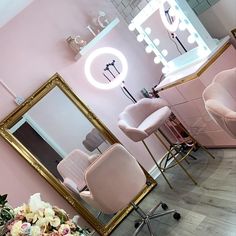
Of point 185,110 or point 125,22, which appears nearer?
point 185,110

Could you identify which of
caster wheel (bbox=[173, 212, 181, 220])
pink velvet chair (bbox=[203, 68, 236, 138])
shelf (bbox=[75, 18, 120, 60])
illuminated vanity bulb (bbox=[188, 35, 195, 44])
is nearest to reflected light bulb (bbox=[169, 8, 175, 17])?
illuminated vanity bulb (bbox=[188, 35, 195, 44])

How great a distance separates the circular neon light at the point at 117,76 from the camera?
3688mm

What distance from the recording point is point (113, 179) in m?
2.52

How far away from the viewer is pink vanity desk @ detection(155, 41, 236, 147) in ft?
Answer: 9.29

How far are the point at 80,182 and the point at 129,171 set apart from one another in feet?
3.25

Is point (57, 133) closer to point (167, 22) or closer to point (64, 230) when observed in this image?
point (167, 22)

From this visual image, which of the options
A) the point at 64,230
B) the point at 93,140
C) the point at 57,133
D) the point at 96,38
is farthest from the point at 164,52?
the point at 64,230

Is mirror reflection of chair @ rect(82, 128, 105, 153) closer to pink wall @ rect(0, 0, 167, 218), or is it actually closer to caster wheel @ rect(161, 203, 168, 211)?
pink wall @ rect(0, 0, 167, 218)

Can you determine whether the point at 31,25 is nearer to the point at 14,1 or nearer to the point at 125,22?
the point at 14,1

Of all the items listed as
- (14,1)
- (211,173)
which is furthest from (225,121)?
(14,1)

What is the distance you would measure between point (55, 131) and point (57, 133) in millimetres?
30

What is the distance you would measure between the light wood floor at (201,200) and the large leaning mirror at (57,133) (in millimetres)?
543

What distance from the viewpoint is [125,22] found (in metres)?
3.91

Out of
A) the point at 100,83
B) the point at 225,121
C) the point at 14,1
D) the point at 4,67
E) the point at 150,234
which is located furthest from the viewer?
the point at 100,83
